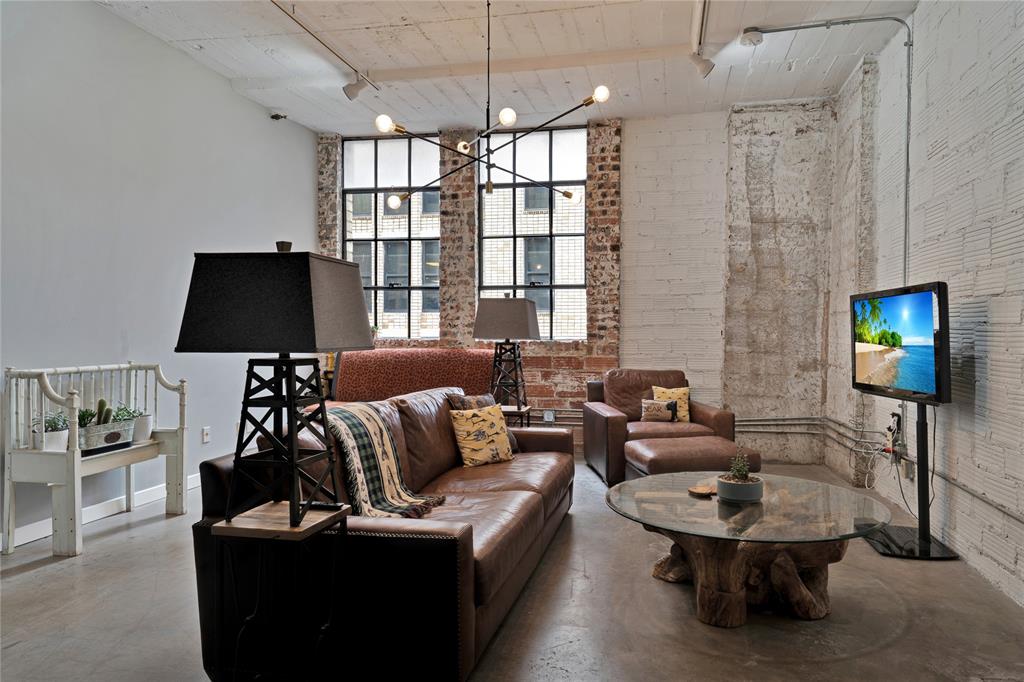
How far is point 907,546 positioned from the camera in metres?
3.54

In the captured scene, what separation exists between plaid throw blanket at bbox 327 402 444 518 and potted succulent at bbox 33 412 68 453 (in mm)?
1792

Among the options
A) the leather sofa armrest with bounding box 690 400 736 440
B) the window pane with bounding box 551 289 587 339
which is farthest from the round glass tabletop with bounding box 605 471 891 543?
the window pane with bounding box 551 289 587 339

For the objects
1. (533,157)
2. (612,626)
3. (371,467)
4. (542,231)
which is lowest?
(612,626)

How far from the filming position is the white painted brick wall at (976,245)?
297cm

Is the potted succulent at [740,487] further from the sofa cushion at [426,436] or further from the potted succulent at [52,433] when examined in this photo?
the potted succulent at [52,433]

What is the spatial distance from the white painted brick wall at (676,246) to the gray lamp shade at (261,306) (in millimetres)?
4736

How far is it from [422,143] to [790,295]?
395 centimetres

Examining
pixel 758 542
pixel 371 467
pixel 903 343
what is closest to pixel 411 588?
pixel 371 467

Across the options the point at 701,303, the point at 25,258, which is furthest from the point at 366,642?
the point at 701,303

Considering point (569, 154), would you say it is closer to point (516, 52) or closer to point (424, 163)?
point (424, 163)

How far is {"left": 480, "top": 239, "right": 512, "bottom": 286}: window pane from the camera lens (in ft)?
22.2

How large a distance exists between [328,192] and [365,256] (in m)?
0.75

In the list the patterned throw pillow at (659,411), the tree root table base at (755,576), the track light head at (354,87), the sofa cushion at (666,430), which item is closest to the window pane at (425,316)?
the track light head at (354,87)

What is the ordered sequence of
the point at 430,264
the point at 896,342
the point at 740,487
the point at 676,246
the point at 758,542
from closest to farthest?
1. the point at 758,542
2. the point at 740,487
3. the point at 896,342
4. the point at 676,246
5. the point at 430,264
